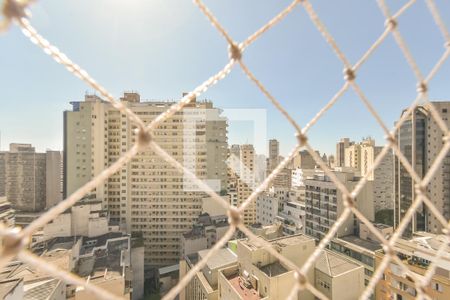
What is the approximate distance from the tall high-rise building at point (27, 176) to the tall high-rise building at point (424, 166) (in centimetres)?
1504

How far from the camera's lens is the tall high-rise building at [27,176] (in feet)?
36.8

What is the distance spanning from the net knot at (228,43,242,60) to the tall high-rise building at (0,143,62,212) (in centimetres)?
1413

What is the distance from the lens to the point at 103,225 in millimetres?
7949

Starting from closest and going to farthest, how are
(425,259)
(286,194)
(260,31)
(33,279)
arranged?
(260,31) → (425,259) → (33,279) → (286,194)

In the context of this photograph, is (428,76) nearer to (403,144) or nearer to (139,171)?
(403,144)

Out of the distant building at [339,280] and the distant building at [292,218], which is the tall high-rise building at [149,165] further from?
the distant building at [339,280]

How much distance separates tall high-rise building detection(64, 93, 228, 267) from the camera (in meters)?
9.95

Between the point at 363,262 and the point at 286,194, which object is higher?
the point at 286,194

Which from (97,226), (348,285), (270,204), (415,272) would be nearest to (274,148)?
(270,204)

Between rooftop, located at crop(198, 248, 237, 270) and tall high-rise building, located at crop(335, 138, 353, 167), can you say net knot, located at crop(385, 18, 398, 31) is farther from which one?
tall high-rise building, located at crop(335, 138, 353, 167)

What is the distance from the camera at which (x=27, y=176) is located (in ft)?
37.5

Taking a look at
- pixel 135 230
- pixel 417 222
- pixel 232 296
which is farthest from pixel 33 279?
pixel 417 222

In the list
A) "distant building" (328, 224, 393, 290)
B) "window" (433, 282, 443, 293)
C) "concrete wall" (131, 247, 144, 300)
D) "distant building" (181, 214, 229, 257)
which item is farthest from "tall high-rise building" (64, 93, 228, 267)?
"window" (433, 282, 443, 293)

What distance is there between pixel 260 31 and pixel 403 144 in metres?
10.5
